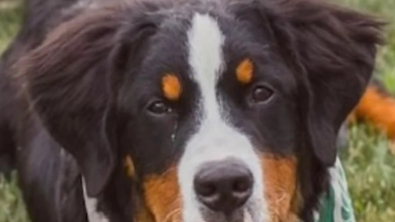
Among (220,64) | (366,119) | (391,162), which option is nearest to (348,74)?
(220,64)

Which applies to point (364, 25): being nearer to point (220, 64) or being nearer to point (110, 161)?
point (220, 64)

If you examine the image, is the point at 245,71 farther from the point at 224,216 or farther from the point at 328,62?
the point at 224,216

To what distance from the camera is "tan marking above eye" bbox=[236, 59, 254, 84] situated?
4590mm

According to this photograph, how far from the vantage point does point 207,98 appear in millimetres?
4570

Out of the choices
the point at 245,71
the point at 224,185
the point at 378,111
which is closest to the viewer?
the point at 224,185

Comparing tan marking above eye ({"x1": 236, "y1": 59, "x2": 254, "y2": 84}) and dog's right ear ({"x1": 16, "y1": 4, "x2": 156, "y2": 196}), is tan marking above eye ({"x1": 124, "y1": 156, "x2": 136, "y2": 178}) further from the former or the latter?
tan marking above eye ({"x1": 236, "y1": 59, "x2": 254, "y2": 84})

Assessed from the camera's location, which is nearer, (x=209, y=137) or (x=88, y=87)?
(x=209, y=137)

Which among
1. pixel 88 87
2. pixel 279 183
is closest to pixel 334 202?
Answer: pixel 279 183

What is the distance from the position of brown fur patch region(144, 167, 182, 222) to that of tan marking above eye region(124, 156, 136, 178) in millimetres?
107

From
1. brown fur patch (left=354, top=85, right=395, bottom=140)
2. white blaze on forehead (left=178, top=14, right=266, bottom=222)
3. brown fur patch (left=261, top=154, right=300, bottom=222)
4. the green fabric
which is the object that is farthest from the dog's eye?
brown fur patch (left=354, top=85, right=395, bottom=140)

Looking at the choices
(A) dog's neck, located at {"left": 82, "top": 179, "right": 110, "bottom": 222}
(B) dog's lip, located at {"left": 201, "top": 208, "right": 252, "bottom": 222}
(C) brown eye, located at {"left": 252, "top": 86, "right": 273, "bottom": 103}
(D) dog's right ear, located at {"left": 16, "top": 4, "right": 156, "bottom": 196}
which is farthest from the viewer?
(A) dog's neck, located at {"left": 82, "top": 179, "right": 110, "bottom": 222}

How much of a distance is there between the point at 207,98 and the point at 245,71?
0.16 m

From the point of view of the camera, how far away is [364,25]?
497 centimetres

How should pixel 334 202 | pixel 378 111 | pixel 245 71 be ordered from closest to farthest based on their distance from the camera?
pixel 245 71 < pixel 334 202 < pixel 378 111
